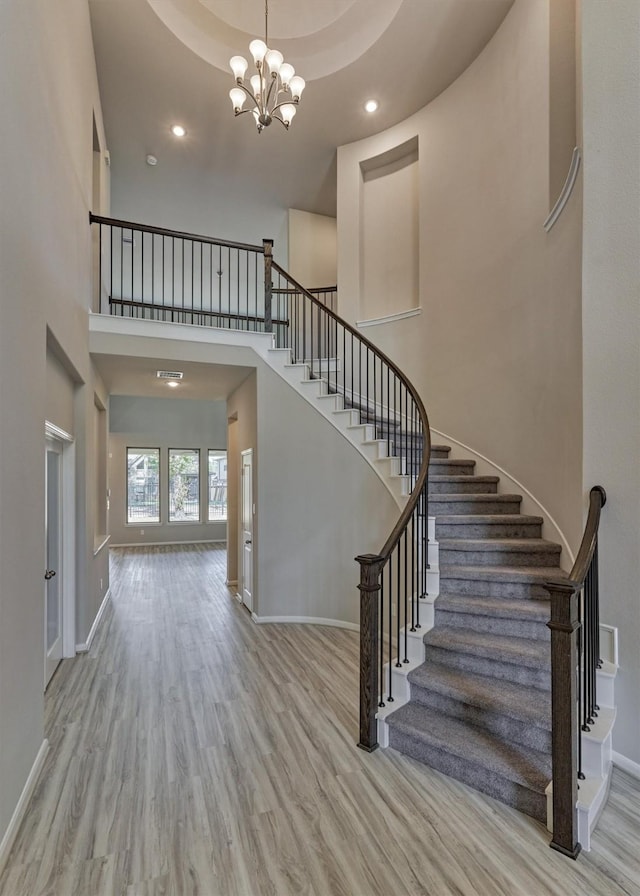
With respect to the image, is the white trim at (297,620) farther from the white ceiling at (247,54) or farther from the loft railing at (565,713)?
the loft railing at (565,713)

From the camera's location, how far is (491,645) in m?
2.89

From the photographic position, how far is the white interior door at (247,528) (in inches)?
218

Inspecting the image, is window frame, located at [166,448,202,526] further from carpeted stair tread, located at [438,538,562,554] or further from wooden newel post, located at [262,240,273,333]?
carpeted stair tread, located at [438,538,562,554]

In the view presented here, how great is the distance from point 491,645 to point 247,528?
11.5 ft

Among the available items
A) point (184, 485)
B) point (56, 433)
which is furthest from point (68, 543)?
point (184, 485)

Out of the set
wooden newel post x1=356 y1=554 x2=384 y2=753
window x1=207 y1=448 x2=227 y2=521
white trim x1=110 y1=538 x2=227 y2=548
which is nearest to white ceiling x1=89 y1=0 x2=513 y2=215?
wooden newel post x1=356 y1=554 x2=384 y2=753

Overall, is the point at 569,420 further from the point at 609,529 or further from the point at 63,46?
the point at 63,46

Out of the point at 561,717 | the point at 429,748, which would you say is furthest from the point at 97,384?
the point at 561,717

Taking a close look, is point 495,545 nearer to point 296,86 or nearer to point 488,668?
point 488,668

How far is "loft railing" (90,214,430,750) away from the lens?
281 centimetres

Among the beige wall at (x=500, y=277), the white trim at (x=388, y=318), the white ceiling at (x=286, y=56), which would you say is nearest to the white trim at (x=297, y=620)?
the beige wall at (x=500, y=277)

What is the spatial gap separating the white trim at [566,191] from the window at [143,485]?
30.0 ft

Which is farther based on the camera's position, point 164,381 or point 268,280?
point 164,381

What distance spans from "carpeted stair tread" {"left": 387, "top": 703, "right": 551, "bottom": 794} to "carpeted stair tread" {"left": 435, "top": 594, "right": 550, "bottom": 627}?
69 cm
